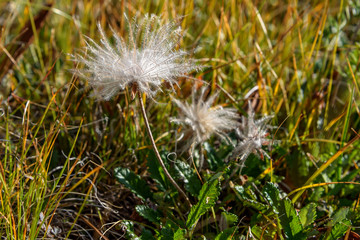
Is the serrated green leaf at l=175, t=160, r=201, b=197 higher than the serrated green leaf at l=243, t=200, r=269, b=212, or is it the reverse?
the serrated green leaf at l=175, t=160, r=201, b=197

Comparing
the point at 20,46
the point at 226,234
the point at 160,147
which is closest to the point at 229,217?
the point at 226,234

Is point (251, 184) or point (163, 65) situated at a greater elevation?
point (163, 65)

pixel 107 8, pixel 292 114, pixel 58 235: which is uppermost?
pixel 107 8

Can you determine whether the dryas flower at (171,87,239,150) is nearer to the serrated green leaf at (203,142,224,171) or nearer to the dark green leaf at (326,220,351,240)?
the serrated green leaf at (203,142,224,171)

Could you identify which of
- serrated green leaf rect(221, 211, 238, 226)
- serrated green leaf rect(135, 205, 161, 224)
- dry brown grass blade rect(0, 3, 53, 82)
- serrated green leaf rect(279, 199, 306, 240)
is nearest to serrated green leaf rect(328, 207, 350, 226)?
serrated green leaf rect(279, 199, 306, 240)

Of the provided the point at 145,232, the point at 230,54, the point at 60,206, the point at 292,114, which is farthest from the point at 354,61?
the point at 60,206

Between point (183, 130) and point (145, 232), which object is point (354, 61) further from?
point (145, 232)

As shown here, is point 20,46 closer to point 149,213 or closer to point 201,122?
point 201,122
